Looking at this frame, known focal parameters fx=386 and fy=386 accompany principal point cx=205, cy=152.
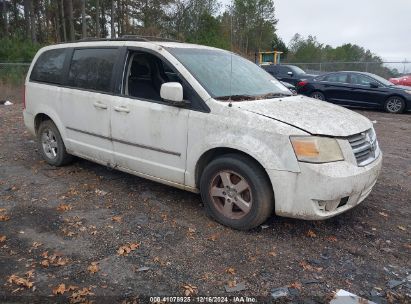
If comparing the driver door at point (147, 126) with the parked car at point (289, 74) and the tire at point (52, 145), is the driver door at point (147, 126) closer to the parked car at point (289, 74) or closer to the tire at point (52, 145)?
the tire at point (52, 145)

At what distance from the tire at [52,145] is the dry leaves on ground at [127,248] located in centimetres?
274

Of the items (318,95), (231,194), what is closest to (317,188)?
(231,194)

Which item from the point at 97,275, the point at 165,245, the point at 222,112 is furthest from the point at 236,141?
the point at 97,275

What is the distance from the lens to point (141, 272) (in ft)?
10.5

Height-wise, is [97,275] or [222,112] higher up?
[222,112]

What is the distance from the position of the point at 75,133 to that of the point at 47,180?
2.57ft

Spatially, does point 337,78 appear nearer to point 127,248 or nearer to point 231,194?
point 231,194

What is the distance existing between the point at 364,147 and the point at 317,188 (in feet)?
2.63

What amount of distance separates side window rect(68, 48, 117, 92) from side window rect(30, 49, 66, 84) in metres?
0.30

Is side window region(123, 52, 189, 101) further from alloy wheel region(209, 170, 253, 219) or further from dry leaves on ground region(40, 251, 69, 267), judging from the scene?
dry leaves on ground region(40, 251, 69, 267)

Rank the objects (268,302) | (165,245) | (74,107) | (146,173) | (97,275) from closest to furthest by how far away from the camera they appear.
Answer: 1. (268,302)
2. (97,275)
3. (165,245)
4. (146,173)
5. (74,107)

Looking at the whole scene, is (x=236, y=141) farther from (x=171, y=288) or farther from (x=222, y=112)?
(x=171, y=288)

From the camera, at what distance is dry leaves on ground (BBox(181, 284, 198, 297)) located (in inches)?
116

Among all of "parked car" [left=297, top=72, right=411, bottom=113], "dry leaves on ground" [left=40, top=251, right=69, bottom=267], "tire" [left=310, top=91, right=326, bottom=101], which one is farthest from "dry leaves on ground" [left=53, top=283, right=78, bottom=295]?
"tire" [left=310, top=91, right=326, bottom=101]
